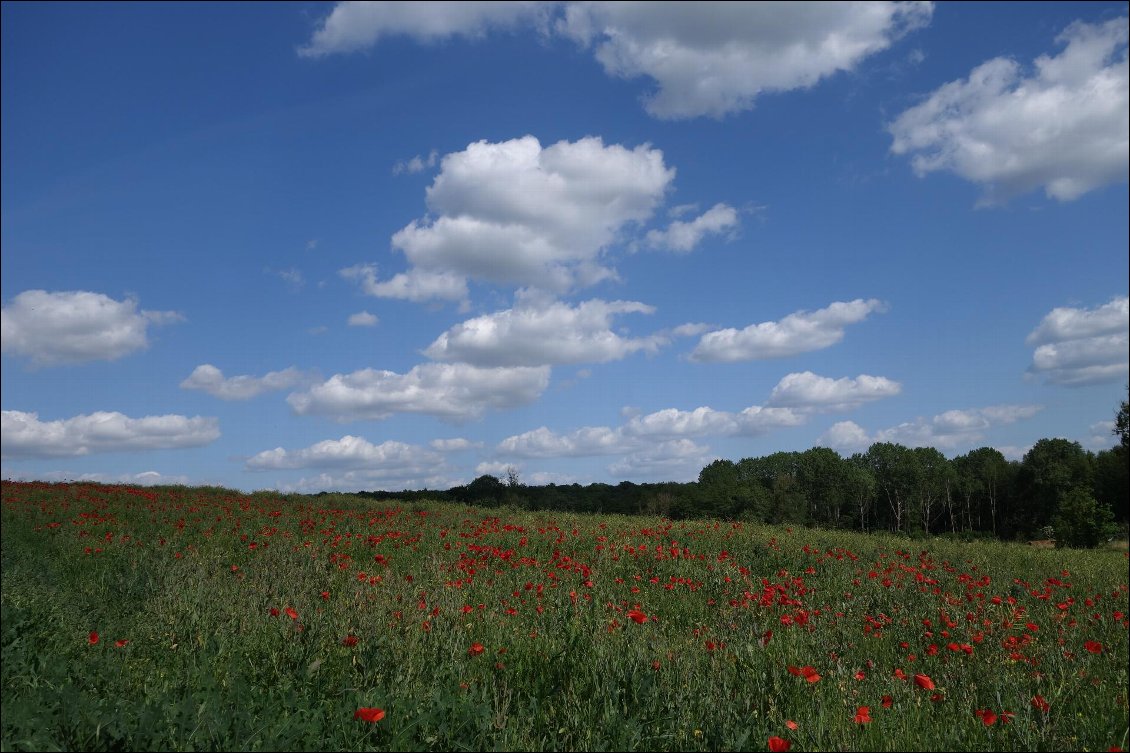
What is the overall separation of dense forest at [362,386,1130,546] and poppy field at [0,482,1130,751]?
4250cm

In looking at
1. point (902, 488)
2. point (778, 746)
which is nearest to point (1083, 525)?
point (902, 488)

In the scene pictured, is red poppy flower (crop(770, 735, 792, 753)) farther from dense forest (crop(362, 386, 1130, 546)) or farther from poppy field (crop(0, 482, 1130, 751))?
dense forest (crop(362, 386, 1130, 546))

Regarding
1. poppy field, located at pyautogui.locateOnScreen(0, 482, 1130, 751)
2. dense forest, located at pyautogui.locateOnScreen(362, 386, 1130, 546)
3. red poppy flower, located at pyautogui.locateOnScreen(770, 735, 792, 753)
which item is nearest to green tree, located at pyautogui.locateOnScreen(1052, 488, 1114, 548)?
dense forest, located at pyautogui.locateOnScreen(362, 386, 1130, 546)

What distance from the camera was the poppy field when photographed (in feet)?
13.1

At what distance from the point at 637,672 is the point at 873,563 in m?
8.51

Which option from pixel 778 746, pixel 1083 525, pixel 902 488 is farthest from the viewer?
Answer: pixel 902 488

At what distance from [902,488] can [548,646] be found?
7860cm

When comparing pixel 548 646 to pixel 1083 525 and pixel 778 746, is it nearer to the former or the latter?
pixel 778 746

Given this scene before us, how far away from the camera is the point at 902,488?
75.3 meters

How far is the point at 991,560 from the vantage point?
1307 centimetres

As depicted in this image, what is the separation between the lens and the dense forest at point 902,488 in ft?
195

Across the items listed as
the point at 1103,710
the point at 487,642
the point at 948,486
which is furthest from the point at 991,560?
the point at 948,486

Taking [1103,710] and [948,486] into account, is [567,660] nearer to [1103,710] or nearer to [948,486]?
[1103,710]

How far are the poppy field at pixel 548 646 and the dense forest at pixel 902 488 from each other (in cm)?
4250
